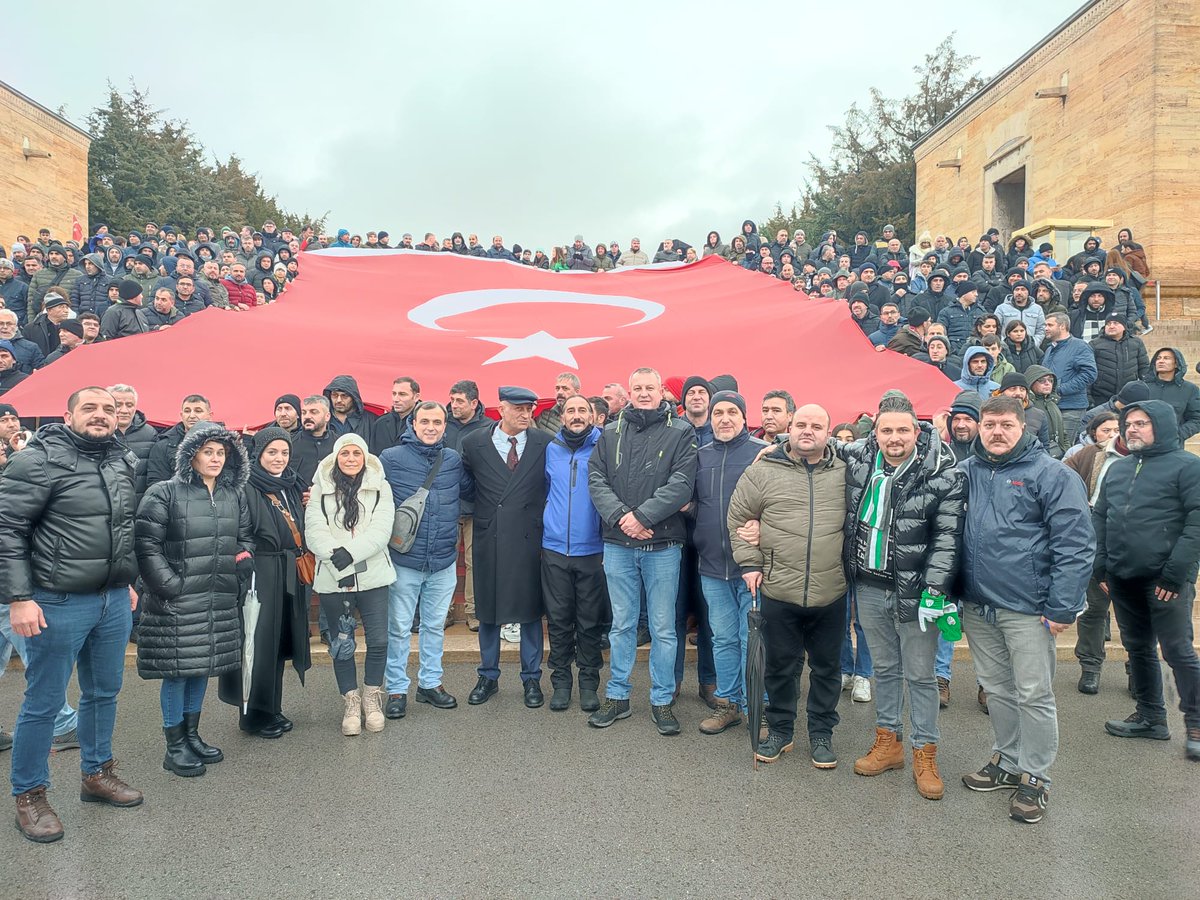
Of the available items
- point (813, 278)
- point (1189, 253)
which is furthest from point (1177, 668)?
point (1189, 253)

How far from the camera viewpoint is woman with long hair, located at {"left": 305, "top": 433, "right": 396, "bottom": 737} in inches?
173

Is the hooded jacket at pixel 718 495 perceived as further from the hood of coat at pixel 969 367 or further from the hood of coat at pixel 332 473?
the hood of coat at pixel 969 367

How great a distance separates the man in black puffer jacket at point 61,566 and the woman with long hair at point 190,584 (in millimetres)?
236

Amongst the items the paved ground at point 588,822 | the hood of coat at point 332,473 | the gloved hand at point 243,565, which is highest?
the hood of coat at point 332,473

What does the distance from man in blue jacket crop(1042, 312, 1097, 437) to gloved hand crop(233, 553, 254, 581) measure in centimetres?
738

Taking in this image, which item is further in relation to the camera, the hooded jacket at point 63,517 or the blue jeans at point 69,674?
the blue jeans at point 69,674

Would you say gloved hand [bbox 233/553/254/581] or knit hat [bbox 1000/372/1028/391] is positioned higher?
knit hat [bbox 1000/372/1028/391]

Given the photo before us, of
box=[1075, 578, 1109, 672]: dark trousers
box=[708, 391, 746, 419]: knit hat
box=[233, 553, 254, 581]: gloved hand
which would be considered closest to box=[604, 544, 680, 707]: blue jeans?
box=[708, 391, 746, 419]: knit hat

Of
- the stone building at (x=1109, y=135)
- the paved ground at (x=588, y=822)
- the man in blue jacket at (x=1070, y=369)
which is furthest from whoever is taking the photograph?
the stone building at (x=1109, y=135)

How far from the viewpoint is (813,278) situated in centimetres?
1451

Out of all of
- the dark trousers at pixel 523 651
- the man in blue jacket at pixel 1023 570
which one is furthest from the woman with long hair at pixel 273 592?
the man in blue jacket at pixel 1023 570

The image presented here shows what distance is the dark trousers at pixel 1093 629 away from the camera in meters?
4.97

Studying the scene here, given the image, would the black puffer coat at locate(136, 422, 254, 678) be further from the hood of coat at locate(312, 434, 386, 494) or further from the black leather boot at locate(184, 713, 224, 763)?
the hood of coat at locate(312, 434, 386, 494)

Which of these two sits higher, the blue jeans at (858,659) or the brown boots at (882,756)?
the blue jeans at (858,659)
